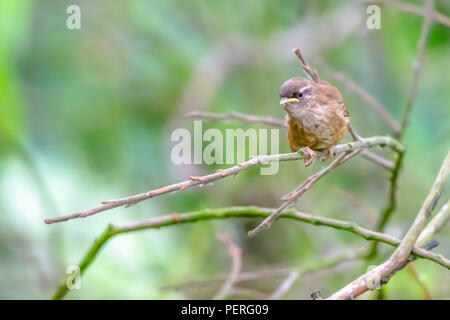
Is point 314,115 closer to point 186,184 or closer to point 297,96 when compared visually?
point 297,96

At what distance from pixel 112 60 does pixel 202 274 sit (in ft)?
6.63

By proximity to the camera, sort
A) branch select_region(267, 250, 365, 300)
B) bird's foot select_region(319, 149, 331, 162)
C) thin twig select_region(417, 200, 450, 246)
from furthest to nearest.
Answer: branch select_region(267, 250, 365, 300)
bird's foot select_region(319, 149, 331, 162)
thin twig select_region(417, 200, 450, 246)

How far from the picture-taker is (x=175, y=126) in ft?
15.2

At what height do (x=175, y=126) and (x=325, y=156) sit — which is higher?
(x=325, y=156)

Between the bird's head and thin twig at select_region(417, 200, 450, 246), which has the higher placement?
the bird's head

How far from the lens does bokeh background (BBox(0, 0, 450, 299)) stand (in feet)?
14.6

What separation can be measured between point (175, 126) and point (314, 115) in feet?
6.60

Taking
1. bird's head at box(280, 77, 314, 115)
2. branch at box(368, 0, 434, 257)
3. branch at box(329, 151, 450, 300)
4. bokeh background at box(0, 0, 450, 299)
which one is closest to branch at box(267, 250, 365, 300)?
branch at box(368, 0, 434, 257)

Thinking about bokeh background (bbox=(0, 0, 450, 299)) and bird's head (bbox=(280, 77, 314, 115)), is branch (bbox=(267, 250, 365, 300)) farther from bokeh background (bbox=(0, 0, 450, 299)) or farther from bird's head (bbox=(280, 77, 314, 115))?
bird's head (bbox=(280, 77, 314, 115))

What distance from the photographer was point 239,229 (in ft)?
15.7

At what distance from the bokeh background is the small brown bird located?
1387 mm

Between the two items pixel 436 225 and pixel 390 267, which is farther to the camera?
pixel 436 225

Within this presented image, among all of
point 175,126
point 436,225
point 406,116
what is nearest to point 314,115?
point 406,116
